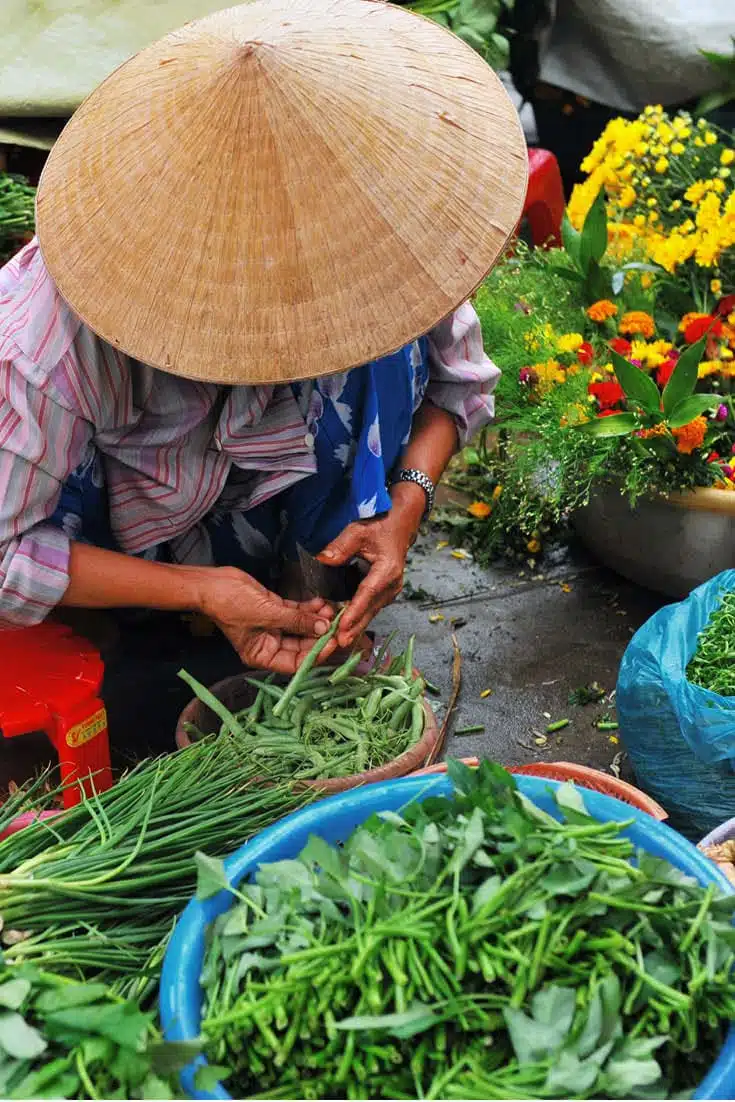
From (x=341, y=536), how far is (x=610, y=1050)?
1.22 metres

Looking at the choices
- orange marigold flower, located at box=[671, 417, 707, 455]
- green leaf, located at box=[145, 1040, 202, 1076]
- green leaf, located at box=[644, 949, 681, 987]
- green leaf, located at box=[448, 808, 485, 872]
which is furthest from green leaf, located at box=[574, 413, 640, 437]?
green leaf, located at box=[145, 1040, 202, 1076]

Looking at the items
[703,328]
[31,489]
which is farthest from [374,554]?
[703,328]

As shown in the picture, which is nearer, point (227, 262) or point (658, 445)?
point (227, 262)

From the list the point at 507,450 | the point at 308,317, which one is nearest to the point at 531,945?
the point at 308,317

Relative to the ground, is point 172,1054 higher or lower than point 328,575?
higher

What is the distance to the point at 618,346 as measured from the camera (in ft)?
9.94

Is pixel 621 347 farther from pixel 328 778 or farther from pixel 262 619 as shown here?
pixel 328 778

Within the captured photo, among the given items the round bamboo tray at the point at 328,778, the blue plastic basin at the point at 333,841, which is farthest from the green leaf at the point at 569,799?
the round bamboo tray at the point at 328,778

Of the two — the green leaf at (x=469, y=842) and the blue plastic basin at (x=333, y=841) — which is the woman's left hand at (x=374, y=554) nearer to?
the blue plastic basin at (x=333, y=841)

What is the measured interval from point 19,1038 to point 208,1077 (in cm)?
23

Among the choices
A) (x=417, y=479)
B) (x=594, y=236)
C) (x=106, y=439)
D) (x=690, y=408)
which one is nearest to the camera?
(x=106, y=439)

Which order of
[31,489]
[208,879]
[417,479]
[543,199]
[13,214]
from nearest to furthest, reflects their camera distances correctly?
[208,879], [31,489], [417,479], [13,214], [543,199]

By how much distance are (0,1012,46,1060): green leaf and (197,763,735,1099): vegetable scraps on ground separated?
0.19 metres

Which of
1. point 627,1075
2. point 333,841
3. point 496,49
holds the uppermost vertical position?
point 496,49
